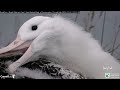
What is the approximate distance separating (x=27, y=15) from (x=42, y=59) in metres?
0.38

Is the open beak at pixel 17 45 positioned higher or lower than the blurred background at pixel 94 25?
lower

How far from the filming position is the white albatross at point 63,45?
1.99m

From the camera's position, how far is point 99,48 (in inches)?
79.4

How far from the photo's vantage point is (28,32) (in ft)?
6.56

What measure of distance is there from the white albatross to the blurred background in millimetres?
37

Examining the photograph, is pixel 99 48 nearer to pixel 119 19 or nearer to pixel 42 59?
pixel 119 19

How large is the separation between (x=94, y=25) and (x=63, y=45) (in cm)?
30

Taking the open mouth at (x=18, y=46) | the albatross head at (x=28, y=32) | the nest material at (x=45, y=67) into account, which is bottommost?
the nest material at (x=45, y=67)

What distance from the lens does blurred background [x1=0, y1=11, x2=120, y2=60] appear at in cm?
201

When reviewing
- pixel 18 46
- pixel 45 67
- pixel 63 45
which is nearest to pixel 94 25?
pixel 63 45

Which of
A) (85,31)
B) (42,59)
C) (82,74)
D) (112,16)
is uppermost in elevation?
(112,16)
